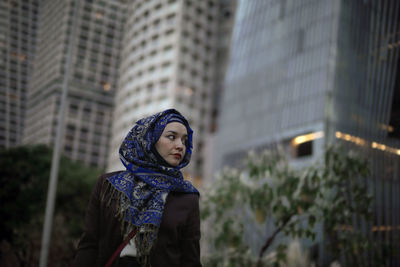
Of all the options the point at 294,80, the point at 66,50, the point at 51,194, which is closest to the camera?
the point at 51,194

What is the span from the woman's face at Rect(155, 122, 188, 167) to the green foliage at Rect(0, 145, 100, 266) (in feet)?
3.33

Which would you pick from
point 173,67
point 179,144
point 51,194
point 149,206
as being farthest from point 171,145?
point 173,67

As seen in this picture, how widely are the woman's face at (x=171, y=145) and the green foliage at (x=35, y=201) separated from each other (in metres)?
1.01

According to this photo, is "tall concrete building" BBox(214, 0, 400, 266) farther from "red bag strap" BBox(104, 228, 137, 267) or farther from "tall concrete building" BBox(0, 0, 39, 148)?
"red bag strap" BBox(104, 228, 137, 267)

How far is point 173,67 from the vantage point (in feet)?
141

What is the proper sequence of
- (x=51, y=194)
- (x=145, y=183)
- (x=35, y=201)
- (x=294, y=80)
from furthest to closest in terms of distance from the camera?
(x=294, y=80), (x=35, y=201), (x=51, y=194), (x=145, y=183)

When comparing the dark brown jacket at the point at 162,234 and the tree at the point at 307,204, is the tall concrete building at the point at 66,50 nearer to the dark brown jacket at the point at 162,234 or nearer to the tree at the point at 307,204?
the tree at the point at 307,204

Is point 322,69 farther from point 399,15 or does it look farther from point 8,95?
point 8,95

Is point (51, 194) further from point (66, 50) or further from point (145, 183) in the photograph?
point (145, 183)

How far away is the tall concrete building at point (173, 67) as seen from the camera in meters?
42.8

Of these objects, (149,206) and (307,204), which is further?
(307,204)

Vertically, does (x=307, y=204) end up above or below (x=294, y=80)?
below

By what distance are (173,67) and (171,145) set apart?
136 feet

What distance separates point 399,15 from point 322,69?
52.6 feet
